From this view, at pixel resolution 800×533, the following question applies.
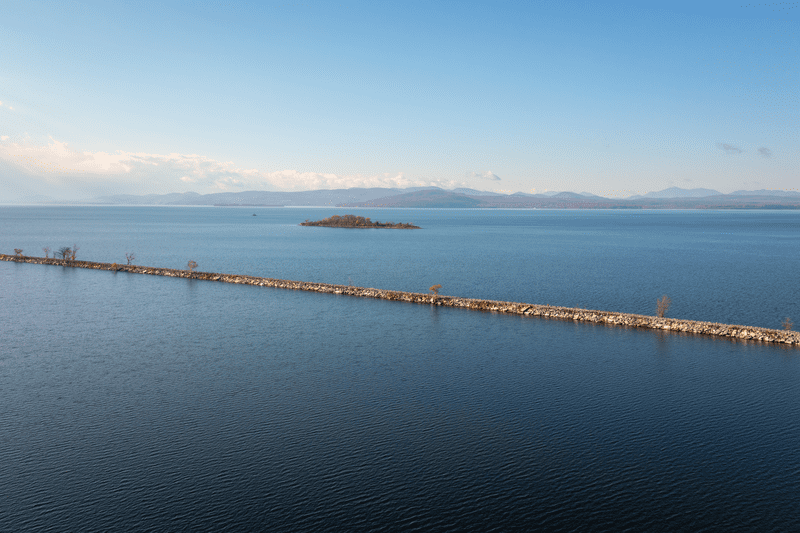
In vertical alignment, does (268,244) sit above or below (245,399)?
above

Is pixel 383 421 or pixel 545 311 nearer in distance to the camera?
pixel 383 421

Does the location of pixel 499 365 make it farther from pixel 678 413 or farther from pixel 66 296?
pixel 66 296

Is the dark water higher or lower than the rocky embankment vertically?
lower

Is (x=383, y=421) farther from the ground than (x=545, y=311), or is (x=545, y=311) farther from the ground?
(x=545, y=311)

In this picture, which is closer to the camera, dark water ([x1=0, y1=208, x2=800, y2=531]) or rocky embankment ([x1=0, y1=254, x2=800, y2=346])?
dark water ([x1=0, y1=208, x2=800, y2=531])

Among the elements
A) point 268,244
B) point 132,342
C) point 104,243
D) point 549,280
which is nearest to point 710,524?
point 132,342

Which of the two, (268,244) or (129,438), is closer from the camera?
(129,438)

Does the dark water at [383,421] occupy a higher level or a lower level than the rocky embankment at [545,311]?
lower

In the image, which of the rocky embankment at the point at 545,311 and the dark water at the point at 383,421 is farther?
the rocky embankment at the point at 545,311
